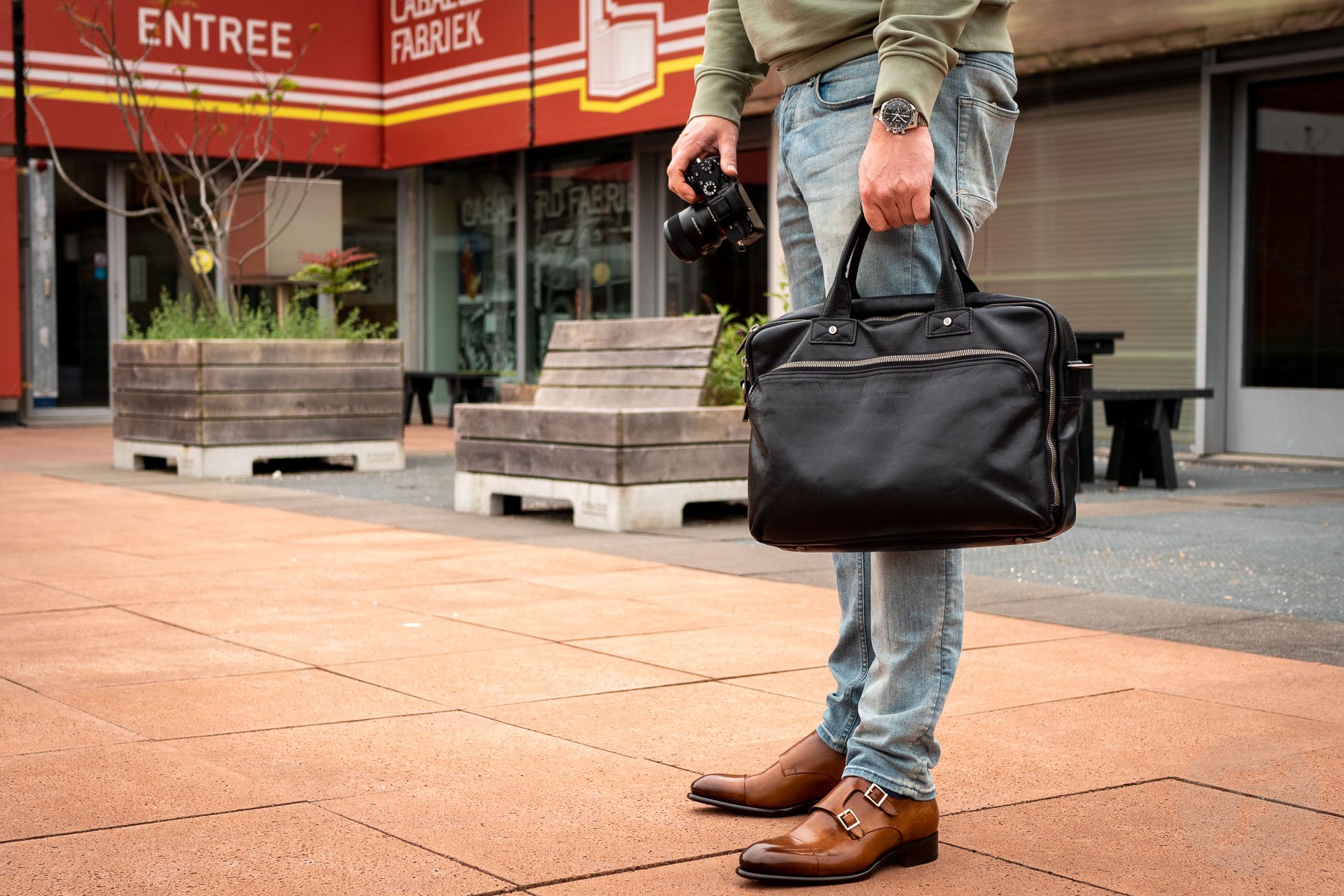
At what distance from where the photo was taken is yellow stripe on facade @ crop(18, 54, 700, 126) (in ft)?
50.1

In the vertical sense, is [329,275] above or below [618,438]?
above

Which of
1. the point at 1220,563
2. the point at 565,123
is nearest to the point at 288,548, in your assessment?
the point at 1220,563

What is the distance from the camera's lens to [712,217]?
9.11 ft

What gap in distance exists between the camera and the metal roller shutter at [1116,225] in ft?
38.8

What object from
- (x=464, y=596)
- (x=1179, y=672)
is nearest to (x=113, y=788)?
(x=464, y=596)

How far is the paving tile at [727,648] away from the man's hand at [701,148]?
1536 mm

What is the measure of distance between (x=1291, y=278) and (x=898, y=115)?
981 centimetres

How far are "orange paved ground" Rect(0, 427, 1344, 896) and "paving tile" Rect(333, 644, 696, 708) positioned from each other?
0.05 ft

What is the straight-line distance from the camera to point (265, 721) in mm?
3447

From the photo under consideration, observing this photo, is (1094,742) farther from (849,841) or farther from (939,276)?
(939,276)

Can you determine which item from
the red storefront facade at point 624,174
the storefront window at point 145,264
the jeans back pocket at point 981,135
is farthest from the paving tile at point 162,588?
the storefront window at point 145,264

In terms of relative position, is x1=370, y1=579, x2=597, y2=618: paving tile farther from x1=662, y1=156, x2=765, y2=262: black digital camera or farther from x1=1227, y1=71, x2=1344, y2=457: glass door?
x1=1227, y1=71, x2=1344, y2=457: glass door

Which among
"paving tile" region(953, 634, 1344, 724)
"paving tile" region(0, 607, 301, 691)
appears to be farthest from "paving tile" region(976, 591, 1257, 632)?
"paving tile" region(0, 607, 301, 691)

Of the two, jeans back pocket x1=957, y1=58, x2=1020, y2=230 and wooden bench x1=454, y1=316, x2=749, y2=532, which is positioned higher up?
jeans back pocket x1=957, y1=58, x2=1020, y2=230
